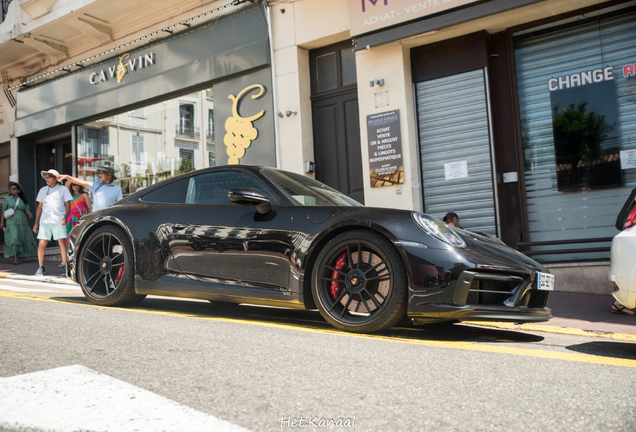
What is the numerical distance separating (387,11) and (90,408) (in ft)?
26.1

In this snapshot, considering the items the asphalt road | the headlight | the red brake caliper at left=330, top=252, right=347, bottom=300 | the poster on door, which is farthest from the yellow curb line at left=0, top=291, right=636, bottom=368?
the poster on door

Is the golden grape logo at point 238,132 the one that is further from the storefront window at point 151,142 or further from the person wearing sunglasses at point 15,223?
the person wearing sunglasses at point 15,223

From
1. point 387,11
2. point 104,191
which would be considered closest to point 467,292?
point 387,11

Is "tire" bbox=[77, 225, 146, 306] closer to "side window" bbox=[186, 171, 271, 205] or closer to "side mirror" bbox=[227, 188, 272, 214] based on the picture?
"side window" bbox=[186, 171, 271, 205]

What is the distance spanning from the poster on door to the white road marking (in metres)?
6.94

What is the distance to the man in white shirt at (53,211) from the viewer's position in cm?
926

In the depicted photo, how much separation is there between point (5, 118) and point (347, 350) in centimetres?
1658

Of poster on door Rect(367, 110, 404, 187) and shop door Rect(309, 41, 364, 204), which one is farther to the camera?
shop door Rect(309, 41, 364, 204)

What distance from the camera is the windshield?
13.9ft

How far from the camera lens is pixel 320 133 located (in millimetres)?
10117

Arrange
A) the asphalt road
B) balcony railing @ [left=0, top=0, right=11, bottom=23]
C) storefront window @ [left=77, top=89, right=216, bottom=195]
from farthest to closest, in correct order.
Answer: balcony railing @ [left=0, top=0, right=11, bottom=23] < storefront window @ [left=77, top=89, right=216, bottom=195] < the asphalt road

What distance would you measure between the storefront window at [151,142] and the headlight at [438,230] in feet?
26.9

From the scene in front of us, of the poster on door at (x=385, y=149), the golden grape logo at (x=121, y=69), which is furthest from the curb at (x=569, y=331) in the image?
the golden grape logo at (x=121, y=69)

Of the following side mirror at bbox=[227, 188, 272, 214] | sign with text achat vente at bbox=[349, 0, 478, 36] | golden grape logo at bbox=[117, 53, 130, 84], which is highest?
golden grape logo at bbox=[117, 53, 130, 84]
